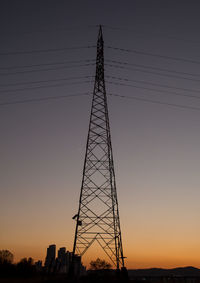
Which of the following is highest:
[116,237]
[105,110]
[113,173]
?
[105,110]

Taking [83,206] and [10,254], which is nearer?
[83,206]

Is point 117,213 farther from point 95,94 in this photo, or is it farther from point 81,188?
point 95,94

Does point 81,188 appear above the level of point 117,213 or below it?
above

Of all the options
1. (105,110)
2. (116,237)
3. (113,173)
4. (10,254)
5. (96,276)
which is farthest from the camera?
(10,254)

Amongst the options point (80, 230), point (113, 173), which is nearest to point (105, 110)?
point (113, 173)

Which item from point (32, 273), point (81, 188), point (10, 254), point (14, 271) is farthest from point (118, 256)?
point (10, 254)

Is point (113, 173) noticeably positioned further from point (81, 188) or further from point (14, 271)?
point (14, 271)

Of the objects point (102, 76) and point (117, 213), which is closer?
point (117, 213)

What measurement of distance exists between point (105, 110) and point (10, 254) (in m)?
67.2

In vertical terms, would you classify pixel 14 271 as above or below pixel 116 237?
below

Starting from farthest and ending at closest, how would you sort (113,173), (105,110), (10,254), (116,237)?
(10,254) < (105,110) < (113,173) < (116,237)

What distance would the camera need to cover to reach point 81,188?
81.9 feet

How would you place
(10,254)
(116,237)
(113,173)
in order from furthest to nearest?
(10,254) → (113,173) → (116,237)

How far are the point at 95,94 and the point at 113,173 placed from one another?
9046mm
